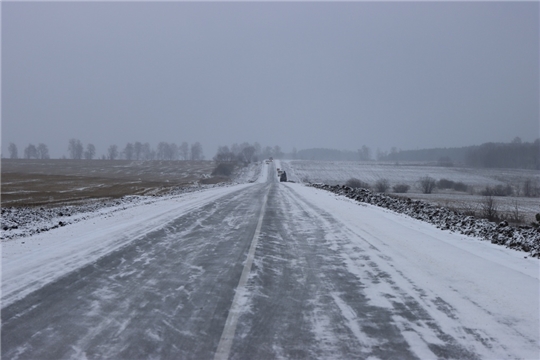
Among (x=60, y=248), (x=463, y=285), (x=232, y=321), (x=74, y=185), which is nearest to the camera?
(x=232, y=321)

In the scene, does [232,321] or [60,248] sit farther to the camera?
[60,248]

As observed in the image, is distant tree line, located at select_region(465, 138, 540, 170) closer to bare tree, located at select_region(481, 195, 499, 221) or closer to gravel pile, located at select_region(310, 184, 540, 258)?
bare tree, located at select_region(481, 195, 499, 221)

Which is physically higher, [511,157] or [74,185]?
[511,157]

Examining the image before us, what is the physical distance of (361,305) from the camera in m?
6.11

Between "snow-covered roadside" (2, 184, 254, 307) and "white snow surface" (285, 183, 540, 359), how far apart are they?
518cm

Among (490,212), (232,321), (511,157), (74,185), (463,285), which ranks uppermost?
(511,157)

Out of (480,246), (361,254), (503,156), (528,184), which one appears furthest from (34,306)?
(503,156)

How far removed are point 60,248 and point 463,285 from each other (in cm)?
842

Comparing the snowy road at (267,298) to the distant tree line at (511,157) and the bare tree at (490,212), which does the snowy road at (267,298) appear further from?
the distant tree line at (511,157)

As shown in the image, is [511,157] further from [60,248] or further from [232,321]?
[232,321]

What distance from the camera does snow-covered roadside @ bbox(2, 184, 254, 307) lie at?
7.28m

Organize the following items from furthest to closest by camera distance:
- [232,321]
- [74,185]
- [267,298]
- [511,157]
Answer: [511,157] → [74,185] → [267,298] → [232,321]

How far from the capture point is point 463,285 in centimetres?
704

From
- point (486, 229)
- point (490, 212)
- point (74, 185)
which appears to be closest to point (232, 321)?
point (486, 229)
